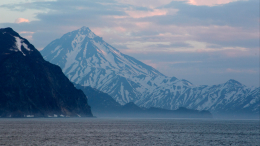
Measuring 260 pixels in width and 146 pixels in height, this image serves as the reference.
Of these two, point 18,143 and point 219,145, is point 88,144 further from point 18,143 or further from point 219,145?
point 219,145

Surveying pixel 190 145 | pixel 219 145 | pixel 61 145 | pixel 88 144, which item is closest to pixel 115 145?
pixel 88 144

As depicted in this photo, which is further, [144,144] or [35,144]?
[144,144]

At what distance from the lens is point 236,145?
97625 mm

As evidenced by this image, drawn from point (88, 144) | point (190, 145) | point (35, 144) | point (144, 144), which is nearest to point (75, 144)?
point (88, 144)

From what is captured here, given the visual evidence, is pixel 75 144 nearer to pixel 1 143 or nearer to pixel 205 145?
pixel 1 143

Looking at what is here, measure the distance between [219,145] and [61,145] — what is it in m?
40.2

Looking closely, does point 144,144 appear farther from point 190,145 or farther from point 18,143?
point 18,143

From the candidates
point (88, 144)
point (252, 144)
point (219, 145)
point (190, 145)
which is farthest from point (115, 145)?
point (252, 144)

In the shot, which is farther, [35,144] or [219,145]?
[219,145]

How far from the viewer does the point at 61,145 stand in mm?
89312

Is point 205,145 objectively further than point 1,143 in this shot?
Yes

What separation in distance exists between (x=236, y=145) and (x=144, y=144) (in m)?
24.0

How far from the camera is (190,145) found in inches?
3748

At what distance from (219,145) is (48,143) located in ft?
143
